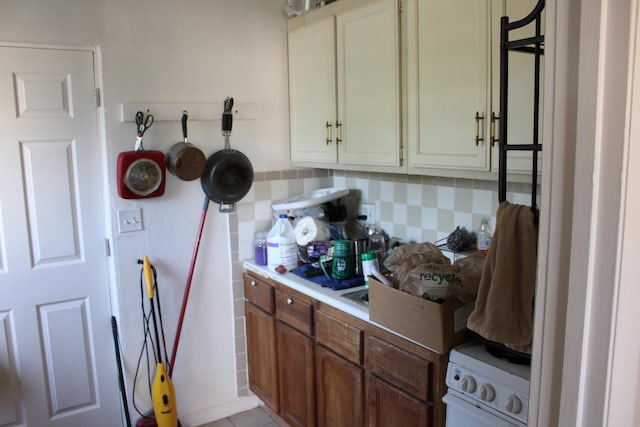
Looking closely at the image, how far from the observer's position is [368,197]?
3.02 metres

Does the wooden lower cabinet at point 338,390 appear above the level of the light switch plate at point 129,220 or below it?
below

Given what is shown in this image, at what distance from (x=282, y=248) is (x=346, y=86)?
2.86ft

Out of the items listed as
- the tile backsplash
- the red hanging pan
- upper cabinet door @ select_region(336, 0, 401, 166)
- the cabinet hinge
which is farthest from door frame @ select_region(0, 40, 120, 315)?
upper cabinet door @ select_region(336, 0, 401, 166)

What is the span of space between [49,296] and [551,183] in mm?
2536

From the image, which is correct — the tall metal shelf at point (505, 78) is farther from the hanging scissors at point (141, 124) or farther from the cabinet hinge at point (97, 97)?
the cabinet hinge at point (97, 97)

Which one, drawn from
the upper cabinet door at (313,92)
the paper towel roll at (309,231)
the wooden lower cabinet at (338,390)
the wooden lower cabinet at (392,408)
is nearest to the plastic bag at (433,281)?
the wooden lower cabinet at (392,408)

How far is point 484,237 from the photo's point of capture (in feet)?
7.64

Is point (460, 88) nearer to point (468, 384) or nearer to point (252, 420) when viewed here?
point (468, 384)

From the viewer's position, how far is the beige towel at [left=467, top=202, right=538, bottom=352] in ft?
4.35

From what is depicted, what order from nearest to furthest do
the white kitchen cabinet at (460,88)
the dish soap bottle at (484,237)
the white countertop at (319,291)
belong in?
the white kitchen cabinet at (460,88) → the white countertop at (319,291) → the dish soap bottle at (484,237)

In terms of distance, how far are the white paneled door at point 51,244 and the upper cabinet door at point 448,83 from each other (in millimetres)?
1523

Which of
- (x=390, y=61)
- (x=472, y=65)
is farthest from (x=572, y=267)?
(x=390, y=61)

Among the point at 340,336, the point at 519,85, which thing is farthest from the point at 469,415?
the point at 519,85

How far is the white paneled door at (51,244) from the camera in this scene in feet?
8.05
